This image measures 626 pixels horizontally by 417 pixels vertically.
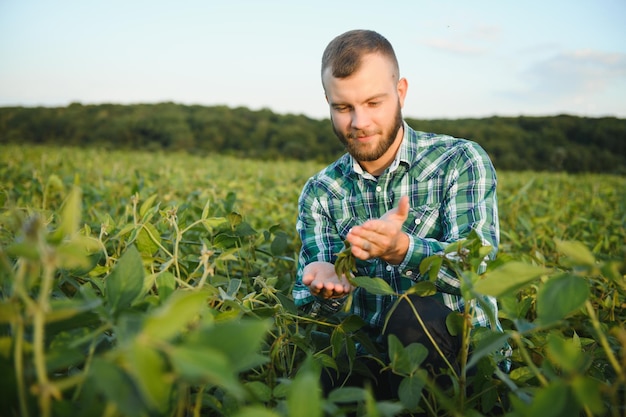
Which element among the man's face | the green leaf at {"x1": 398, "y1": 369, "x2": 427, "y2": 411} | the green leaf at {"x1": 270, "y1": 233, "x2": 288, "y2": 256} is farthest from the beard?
the green leaf at {"x1": 398, "y1": 369, "x2": 427, "y2": 411}

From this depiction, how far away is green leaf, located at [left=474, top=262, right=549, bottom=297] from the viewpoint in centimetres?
48

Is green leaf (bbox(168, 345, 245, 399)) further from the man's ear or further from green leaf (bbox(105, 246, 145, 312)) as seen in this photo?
the man's ear

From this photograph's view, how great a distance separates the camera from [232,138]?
46.6 ft

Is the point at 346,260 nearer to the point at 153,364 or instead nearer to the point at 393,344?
the point at 393,344

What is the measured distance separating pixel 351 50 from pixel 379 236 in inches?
28.9

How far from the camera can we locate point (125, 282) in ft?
1.73

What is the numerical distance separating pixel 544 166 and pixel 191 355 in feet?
41.9

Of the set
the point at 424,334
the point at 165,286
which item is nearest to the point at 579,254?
the point at 165,286

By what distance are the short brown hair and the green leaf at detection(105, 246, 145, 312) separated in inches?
38.9

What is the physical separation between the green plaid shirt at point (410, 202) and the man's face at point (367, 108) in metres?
0.07

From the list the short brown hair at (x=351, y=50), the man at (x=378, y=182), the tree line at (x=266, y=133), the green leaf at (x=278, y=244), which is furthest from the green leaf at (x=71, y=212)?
the tree line at (x=266, y=133)

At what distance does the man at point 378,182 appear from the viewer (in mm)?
1232

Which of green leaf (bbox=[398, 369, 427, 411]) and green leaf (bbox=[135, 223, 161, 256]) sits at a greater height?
green leaf (bbox=[135, 223, 161, 256])

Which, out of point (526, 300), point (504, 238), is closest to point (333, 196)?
point (526, 300)
